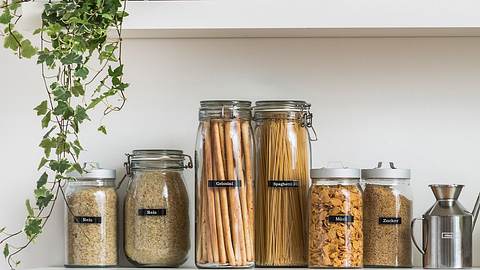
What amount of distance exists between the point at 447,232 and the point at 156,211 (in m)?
0.49

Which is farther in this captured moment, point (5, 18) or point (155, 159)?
point (155, 159)

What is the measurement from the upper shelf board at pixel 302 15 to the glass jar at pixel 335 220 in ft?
0.81

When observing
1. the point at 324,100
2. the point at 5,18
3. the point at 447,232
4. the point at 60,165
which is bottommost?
the point at 447,232

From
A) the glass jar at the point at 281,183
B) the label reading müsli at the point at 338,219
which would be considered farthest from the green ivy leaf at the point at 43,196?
the label reading müsli at the point at 338,219

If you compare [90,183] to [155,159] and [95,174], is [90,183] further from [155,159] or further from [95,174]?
[155,159]

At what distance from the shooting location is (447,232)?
64.3 inches

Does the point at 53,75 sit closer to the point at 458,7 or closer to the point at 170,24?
the point at 170,24

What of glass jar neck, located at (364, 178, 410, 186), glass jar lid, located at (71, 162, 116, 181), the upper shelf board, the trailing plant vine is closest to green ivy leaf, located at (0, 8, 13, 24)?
the trailing plant vine

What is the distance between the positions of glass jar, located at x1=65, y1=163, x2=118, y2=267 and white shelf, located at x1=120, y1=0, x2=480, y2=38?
0.29m

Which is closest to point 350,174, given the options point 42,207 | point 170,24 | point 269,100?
point 269,100

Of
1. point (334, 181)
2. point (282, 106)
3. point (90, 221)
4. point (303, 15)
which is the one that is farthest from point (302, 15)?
point (90, 221)

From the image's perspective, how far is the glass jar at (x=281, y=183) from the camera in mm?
1666

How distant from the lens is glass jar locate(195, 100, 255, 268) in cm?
163

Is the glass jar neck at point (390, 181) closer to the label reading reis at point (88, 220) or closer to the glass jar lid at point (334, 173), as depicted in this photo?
the glass jar lid at point (334, 173)
